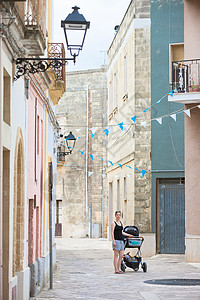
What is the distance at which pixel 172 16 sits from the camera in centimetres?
2319

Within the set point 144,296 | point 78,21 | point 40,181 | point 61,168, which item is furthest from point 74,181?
point 78,21

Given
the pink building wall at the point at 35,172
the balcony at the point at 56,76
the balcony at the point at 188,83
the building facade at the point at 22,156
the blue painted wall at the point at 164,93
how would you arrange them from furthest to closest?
the blue painted wall at the point at 164,93 < the balcony at the point at 188,83 < the balcony at the point at 56,76 < the pink building wall at the point at 35,172 < the building facade at the point at 22,156

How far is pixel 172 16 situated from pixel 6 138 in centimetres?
1486

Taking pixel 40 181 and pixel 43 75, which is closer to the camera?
pixel 43 75

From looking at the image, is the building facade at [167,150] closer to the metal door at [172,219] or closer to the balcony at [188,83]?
the metal door at [172,219]

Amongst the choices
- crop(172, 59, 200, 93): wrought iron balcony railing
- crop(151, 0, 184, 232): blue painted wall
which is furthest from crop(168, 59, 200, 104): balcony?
crop(151, 0, 184, 232): blue painted wall

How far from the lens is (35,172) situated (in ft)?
46.4

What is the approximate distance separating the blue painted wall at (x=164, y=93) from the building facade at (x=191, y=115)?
230 centimetres

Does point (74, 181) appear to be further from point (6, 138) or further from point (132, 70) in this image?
point (6, 138)

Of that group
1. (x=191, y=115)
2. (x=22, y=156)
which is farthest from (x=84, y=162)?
(x=22, y=156)

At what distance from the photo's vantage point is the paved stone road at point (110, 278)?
1287cm

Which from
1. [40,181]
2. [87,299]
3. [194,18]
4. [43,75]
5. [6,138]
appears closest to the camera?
[6,138]

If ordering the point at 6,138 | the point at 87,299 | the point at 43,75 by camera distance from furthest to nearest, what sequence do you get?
the point at 43,75 → the point at 87,299 → the point at 6,138

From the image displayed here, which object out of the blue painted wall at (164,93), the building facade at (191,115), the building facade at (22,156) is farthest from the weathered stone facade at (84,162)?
the building facade at (22,156)
